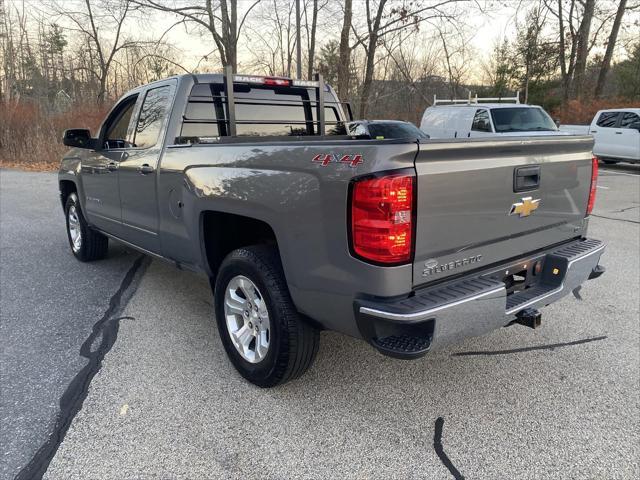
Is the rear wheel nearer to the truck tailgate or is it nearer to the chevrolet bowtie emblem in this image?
the truck tailgate

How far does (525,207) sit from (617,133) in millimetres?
15728

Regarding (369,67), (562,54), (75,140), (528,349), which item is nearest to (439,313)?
(528,349)

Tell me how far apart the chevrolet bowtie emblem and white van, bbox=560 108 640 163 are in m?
13.9

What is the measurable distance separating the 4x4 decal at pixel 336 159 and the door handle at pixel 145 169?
194 centimetres

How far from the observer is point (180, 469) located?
233 centimetres

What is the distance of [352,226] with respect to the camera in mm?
2254

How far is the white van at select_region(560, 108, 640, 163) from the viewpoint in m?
15.1

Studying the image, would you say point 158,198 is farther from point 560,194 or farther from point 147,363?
point 560,194

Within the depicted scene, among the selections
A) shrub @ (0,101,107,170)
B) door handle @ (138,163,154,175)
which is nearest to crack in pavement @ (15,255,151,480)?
door handle @ (138,163,154,175)

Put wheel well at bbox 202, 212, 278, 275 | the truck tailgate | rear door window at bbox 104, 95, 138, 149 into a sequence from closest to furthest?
the truck tailgate → wheel well at bbox 202, 212, 278, 275 → rear door window at bbox 104, 95, 138, 149

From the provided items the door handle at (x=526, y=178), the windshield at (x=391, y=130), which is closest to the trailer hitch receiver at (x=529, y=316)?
the door handle at (x=526, y=178)

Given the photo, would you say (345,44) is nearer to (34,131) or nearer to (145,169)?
(34,131)

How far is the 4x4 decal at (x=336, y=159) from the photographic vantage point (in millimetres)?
2199

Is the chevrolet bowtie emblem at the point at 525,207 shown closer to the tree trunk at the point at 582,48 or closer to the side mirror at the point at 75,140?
the side mirror at the point at 75,140
